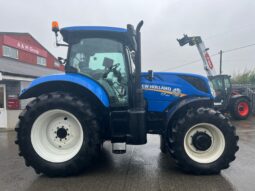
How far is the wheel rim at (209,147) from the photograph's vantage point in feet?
14.2

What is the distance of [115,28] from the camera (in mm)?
4488

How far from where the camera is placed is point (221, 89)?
12.0 metres

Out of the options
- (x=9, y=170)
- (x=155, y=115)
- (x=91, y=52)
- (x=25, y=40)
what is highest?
(x=25, y=40)

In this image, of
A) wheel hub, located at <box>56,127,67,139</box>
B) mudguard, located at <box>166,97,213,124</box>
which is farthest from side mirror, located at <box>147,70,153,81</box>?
wheel hub, located at <box>56,127,67,139</box>

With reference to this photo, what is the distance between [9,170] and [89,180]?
5.44 ft

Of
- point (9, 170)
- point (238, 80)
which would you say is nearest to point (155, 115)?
point (9, 170)

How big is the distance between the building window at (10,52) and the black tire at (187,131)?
2718 cm

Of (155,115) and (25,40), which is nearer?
(155,115)

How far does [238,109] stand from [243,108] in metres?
0.33

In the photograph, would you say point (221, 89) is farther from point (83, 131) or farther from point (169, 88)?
point (83, 131)

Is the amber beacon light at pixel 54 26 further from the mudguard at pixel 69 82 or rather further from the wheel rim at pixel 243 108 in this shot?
the wheel rim at pixel 243 108

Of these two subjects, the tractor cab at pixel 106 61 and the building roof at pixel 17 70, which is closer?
the tractor cab at pixel 106 61

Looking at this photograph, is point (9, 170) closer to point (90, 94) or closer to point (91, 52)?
point (90, 94)

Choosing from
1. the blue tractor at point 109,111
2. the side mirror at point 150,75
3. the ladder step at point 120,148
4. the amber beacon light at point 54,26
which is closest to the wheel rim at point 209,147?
the blue tractor at point 109,111
